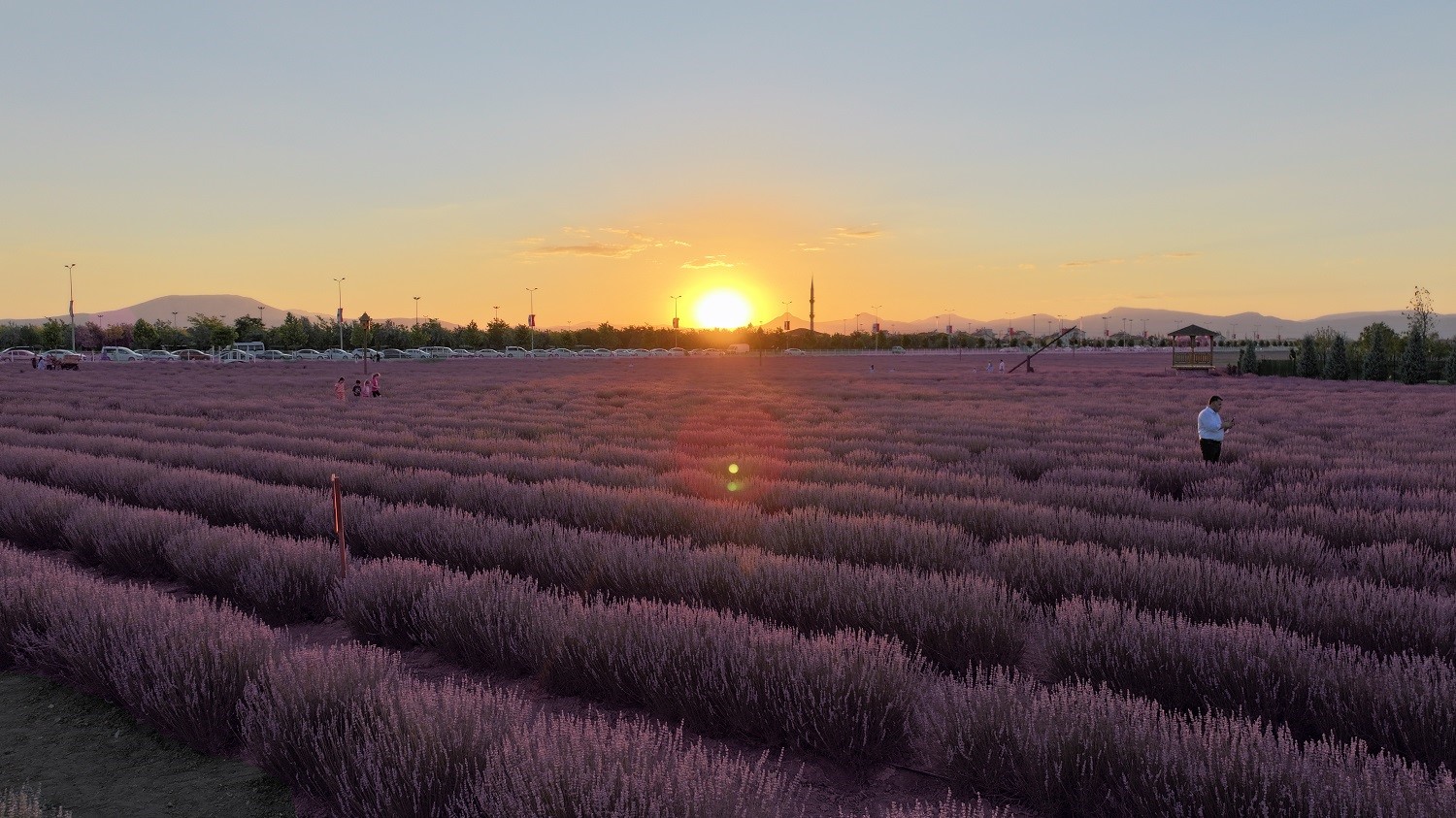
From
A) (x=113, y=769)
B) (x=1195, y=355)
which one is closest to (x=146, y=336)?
(x=1195, y=355)

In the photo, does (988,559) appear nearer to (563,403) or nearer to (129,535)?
(129,535)

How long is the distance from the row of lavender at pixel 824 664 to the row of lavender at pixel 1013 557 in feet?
1.63

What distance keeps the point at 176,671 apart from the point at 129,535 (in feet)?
12.7

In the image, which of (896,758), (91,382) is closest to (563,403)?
(896,758)

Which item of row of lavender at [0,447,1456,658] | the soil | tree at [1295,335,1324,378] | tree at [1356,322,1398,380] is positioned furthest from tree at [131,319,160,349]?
tree at [1356,322,1398,380]

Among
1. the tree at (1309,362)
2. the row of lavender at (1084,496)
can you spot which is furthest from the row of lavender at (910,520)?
the tree at (1309,362)

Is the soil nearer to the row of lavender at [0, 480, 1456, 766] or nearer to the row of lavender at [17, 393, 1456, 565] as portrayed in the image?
the row of lavender at [0, 480, 1456, 766]

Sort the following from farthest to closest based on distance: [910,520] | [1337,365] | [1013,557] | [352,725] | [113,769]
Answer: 1. [1337,365]
2. [910,520]
3. [1013,557]
4. [113,769]
5. [352,725]

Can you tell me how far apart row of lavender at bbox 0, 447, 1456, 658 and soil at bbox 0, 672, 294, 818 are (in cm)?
280

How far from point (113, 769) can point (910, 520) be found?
5939mm

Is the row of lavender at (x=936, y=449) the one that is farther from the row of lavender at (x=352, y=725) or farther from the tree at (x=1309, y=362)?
the tree at (x=1309, y=362)

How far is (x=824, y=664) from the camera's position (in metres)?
3.86

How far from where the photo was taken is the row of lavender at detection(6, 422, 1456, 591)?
6.49m

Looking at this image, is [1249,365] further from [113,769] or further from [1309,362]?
[113,769]
